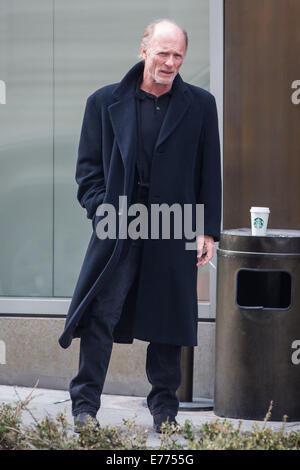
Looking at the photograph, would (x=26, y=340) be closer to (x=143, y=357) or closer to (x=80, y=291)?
(x=143, y=357)

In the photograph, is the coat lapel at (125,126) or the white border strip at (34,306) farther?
the white border strip at (34,306)

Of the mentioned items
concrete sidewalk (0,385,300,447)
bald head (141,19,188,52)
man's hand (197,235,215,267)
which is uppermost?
bald head (141,19,188,52)

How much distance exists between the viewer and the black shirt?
4465 millimetres

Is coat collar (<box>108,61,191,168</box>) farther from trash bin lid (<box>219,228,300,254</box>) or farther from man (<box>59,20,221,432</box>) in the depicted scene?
trash bin lid (<box>219,228,300,254</box>)

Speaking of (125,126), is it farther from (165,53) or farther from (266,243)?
(266,243)

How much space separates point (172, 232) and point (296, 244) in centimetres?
101

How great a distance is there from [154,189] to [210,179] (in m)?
0.30

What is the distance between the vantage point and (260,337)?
5211 millimetres

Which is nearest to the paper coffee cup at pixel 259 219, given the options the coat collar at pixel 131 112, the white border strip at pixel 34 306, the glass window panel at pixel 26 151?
the coat collar at pixel 131 112

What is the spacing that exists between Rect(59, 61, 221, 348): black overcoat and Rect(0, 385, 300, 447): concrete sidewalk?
0.48 m

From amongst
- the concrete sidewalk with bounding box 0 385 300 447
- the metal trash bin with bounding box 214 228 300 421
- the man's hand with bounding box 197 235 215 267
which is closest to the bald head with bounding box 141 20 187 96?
the man's hand with bounding box 197 235 215 267

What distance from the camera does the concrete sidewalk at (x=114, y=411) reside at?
4914 millimetres

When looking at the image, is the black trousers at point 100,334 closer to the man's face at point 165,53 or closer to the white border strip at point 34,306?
the man's face at point 165,53

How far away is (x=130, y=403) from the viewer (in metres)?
5.88
